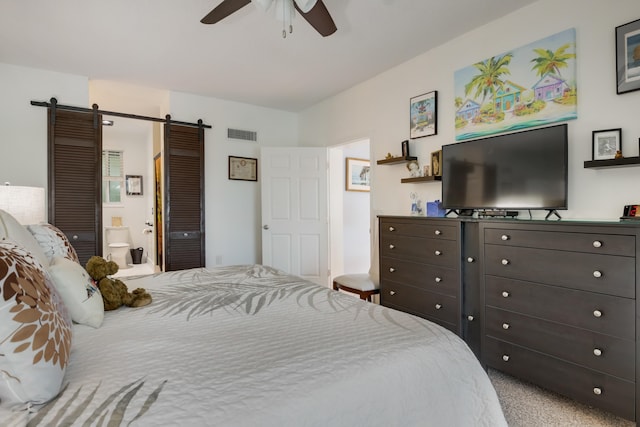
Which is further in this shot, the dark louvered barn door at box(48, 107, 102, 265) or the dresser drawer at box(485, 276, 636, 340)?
the dark louvered barn door at box(48, 107, 102, 265)

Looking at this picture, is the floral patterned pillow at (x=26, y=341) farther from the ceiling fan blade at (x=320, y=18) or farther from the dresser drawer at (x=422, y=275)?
the dresser drawer at (x=422, y=275)

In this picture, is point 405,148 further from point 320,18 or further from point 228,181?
point 228,181

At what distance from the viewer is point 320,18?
215 cm

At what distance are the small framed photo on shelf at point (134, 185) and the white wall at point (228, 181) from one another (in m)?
3.38

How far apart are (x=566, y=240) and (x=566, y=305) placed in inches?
14.4

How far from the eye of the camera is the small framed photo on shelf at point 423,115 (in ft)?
10.5

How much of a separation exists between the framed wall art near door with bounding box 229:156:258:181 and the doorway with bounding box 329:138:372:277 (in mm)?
1166

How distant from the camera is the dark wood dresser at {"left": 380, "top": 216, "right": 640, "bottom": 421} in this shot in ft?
5.47

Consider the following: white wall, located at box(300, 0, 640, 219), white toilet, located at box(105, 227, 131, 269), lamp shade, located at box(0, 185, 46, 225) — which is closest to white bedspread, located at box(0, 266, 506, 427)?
lamp shade, located at box(0, 185, 46, 225)

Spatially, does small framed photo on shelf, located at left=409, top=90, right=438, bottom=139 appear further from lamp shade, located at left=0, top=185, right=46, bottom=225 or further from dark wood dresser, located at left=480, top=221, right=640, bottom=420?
lamp shade, located at left=0, top=185, right=46, bottom=225

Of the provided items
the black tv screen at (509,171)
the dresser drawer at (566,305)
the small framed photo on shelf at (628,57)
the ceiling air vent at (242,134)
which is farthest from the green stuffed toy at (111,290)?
the ceiling air vent at (242,134)

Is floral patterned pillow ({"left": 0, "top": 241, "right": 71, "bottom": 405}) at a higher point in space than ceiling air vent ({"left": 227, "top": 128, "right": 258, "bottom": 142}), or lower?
lower

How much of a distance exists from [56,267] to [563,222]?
2.46 metres

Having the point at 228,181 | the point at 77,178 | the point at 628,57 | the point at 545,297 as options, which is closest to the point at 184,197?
the point at 228,181
